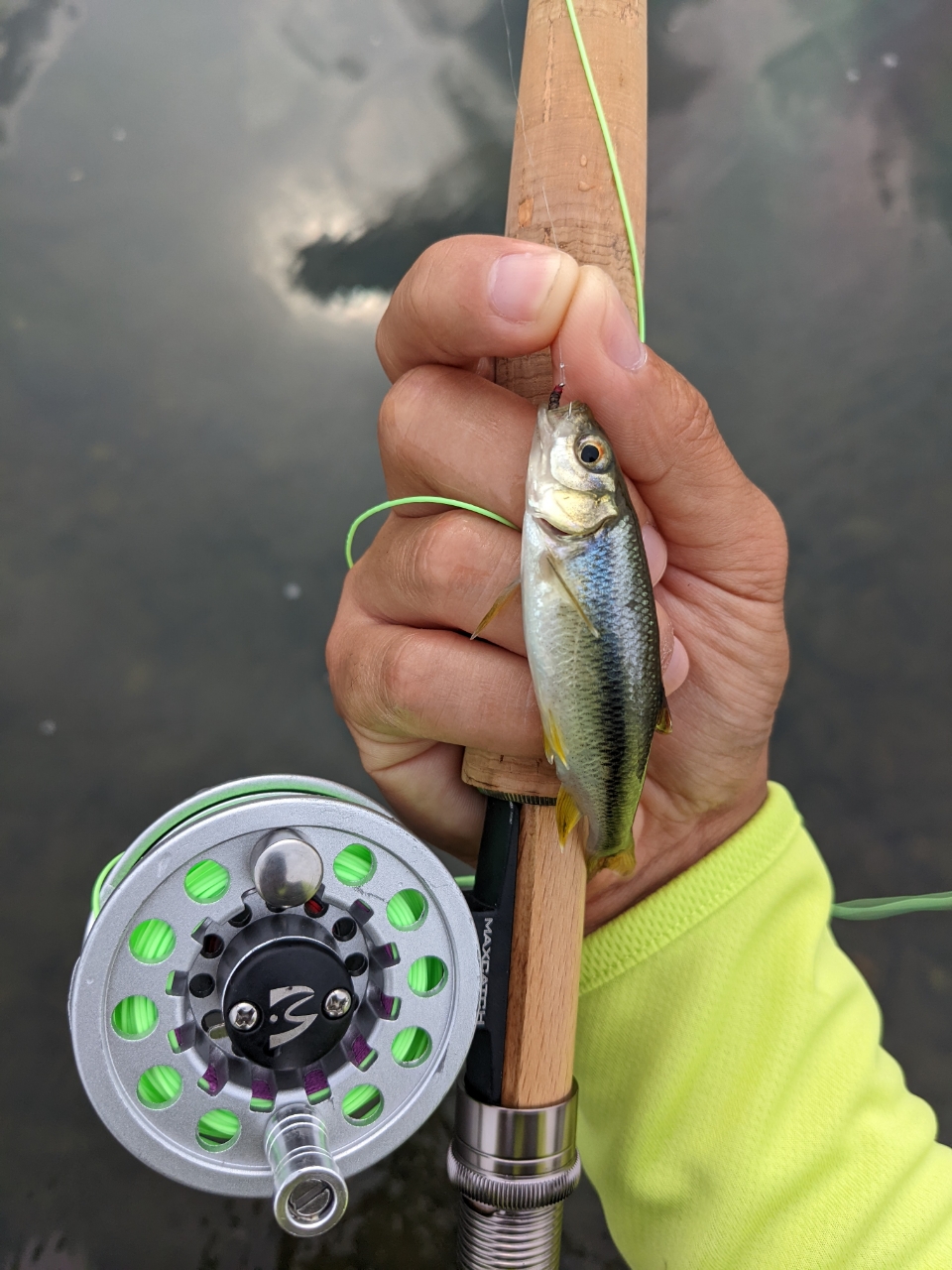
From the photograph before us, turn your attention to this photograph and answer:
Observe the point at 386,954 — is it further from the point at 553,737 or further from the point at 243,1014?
the point at 553,737

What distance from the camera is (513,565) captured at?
83 cm

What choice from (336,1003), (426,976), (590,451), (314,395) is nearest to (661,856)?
(426,976)

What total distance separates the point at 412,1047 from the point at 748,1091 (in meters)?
0.43

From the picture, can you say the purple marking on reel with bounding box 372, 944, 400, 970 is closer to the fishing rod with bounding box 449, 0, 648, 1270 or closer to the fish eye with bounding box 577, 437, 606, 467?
the fishing rod with bounding box 449, 0, 648, 1270

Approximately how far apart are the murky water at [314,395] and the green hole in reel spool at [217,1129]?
0.60 meters

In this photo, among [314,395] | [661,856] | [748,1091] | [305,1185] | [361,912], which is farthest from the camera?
[314,395]

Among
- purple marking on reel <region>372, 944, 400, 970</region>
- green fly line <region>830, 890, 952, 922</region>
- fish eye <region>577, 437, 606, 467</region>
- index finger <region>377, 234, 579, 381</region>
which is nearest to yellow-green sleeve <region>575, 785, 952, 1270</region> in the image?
green fly line <region>830, 890, 952, 922</region>

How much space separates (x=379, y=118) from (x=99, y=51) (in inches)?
18.7

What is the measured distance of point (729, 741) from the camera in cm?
105

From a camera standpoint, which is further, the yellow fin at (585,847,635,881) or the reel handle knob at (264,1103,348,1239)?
the yellow fin at (585,847,635,881)

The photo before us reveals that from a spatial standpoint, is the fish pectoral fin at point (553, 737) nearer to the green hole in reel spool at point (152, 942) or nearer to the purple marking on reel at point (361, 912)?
the purple marking on reel at point (361, 912)

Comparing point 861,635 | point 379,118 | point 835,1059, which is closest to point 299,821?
point 835,1059

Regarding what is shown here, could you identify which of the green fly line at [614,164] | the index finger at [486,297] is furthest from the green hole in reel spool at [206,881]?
the green fly line at [614,164]

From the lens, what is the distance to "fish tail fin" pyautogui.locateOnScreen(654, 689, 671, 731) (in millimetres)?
790
